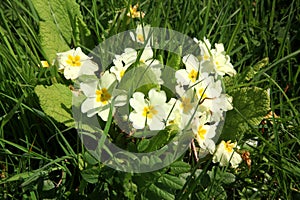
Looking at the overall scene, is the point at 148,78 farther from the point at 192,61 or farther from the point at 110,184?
the point at 110,184

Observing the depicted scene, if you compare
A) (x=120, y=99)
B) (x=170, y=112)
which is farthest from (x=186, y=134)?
(x=120, y=99)

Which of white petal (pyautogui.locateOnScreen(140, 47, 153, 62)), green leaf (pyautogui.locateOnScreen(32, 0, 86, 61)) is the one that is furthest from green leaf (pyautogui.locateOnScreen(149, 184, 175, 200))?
green leaf (pyautogui.locateOnScreen(32, 0, 86, 61))

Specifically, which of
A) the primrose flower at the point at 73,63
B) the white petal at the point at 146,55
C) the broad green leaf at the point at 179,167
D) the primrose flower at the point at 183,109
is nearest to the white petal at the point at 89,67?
the primrose flower at the point at 73,63

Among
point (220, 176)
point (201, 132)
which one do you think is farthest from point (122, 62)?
point (220, 176)

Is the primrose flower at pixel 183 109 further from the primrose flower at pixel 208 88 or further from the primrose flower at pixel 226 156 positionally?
the primrose flower at pixel 226 156

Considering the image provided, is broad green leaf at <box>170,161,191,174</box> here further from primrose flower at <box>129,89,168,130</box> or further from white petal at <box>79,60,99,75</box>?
white petal at <box>79,60,99,75</box>

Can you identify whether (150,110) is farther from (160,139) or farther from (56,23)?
(56,23)
